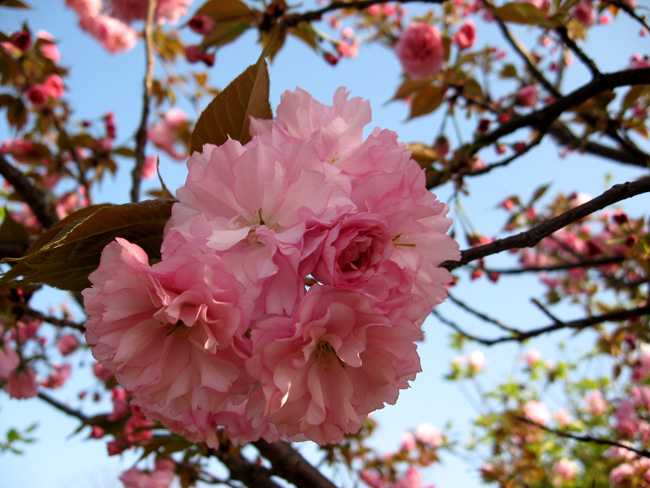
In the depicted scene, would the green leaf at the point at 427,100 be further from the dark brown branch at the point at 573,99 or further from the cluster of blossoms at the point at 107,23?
the cluster of blossoms at the point at 107,23

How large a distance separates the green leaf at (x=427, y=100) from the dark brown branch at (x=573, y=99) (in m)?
0.38

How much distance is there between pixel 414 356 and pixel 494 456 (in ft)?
11.5

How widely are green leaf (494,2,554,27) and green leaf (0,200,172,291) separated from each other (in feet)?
3.70

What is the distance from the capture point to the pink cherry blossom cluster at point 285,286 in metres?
0.55

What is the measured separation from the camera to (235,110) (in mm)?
718

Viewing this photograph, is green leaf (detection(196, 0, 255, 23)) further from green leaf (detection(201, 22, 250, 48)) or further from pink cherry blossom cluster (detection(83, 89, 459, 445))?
pink cherry blossom cluster (detection(83, 89, 459, 445))

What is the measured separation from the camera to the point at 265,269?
0.54 metres

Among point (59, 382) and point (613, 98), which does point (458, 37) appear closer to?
point (613, 98)

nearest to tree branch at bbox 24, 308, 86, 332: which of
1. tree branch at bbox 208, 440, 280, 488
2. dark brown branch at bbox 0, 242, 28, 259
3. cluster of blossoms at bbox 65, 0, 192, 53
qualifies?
dark brown branch at bbox 0, 242, 28, 259

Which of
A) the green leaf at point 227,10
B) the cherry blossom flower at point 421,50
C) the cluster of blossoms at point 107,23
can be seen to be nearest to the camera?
the green leaf at point 227,10

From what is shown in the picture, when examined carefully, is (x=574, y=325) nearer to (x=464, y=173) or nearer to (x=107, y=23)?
(x=464, y=173)

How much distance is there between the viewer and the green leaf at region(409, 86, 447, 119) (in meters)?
1.88

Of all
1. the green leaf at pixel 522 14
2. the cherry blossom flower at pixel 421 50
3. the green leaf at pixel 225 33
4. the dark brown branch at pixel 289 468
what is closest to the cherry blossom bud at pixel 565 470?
the cherry blossom flower at pixel 421 50

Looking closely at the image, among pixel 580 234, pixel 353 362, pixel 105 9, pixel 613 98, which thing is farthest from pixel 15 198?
pixel 580 234
